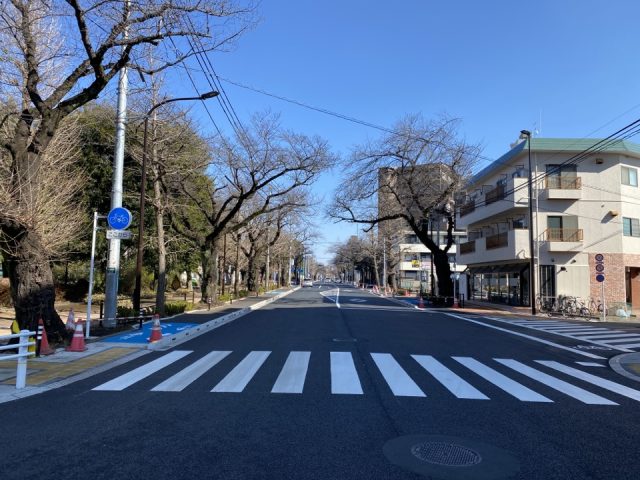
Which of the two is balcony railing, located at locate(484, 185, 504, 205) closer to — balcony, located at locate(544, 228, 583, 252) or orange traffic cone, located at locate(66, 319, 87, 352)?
balcony, located at locate(544, 228, 583, 252)

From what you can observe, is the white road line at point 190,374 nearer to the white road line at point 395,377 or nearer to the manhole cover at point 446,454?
the white road line at point 395,377

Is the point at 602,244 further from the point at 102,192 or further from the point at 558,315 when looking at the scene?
the point at 102,192

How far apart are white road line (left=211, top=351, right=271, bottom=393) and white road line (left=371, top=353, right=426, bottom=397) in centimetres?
252

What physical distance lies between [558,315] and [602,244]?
25.6 ft

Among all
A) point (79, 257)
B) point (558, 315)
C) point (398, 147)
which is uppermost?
point (398, 147)

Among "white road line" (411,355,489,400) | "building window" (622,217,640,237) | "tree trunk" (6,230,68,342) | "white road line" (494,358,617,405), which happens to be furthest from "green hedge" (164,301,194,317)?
"building window" (622,217,640,237)

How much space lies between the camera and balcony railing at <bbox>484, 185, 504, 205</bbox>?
3618cm

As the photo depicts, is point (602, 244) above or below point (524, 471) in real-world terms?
above

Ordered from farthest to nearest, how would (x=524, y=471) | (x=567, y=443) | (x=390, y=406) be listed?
(x=390, y=406), (x=567, y=443), (x=524, y=471)

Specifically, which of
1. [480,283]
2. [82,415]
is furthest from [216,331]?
[480,283]

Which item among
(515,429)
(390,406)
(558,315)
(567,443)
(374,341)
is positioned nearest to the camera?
(567,443)

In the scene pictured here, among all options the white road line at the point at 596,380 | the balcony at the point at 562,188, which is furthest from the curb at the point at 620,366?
the balcony at the point at 562,188

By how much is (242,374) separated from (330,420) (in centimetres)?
344

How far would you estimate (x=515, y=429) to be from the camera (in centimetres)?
621
